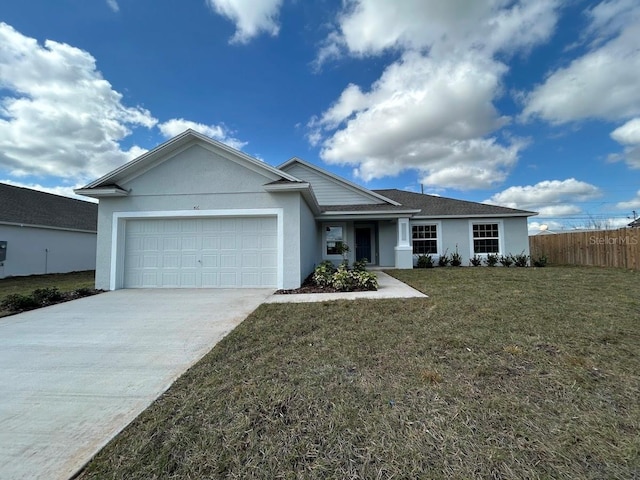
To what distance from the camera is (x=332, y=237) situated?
1552 cm

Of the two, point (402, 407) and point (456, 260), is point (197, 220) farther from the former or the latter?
point (456, 260)

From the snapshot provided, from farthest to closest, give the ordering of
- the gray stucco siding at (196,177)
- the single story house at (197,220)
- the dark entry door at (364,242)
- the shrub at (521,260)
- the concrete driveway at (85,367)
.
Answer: the dark entry door at (364,242) < the shrub at (521,260) < the gray stucco siding at (196,177) < the single story house at (197,220) < the concrete driveway at (85,367)

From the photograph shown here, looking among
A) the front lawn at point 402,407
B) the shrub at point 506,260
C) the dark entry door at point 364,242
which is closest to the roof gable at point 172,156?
the front lawn at point 402,407

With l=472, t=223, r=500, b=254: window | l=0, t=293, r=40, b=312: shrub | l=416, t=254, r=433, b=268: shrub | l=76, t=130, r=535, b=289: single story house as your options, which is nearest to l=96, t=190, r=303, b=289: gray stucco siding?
l=76, t=130, r=535, b=289: single story house

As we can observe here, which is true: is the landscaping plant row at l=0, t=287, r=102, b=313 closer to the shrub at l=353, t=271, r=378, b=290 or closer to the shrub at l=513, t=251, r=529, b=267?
the shrub at l=353, t=271, r=378, b=290

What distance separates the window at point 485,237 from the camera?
15.6m

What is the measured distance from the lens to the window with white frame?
50.7 ft

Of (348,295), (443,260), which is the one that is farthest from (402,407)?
(443,260)

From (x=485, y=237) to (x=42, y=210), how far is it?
26241mm

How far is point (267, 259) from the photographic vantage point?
9.26 metres

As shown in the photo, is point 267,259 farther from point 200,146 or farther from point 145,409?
point 145,409

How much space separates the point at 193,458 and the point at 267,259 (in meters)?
7.35

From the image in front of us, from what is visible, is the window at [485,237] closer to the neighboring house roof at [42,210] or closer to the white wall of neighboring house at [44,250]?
the neighboring house roof at [42,210]

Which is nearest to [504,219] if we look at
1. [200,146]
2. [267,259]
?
[267,259]
